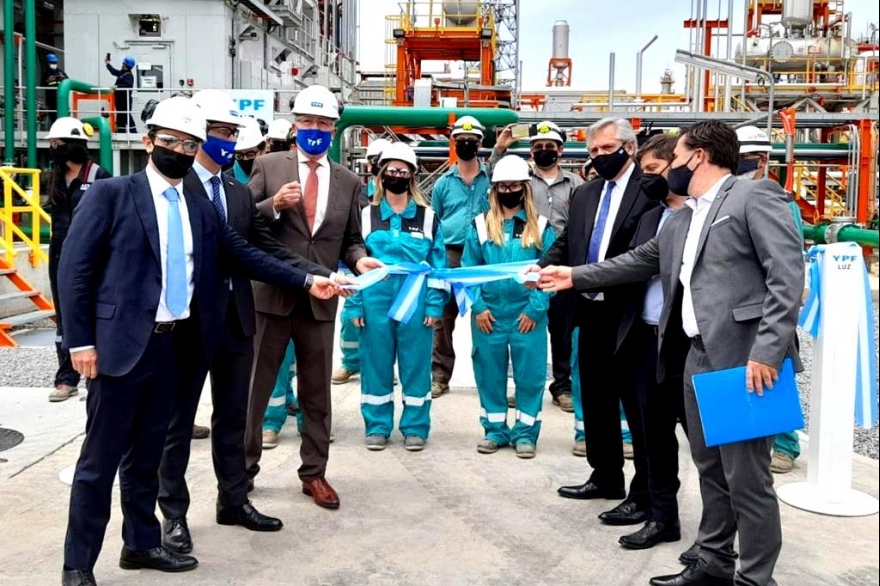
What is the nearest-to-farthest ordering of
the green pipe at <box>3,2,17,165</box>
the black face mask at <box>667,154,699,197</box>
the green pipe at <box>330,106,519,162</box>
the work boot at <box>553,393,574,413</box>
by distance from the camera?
the black face mask at <box>667,154,699,197</box> < the work boot at <box>553,393,574,413</box> < the green pipe at <box>330,106,519,162</box> < the green pipe at <box>3,2,17,165</box>

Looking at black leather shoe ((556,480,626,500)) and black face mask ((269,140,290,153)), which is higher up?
black face mask ((269,140,290,153))

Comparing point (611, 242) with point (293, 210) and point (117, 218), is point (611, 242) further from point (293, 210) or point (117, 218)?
point (117, 218)

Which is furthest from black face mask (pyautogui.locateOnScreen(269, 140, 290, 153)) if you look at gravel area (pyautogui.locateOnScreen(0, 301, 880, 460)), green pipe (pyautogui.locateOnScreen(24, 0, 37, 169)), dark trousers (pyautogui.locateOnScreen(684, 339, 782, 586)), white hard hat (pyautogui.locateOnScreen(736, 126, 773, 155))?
green pipe (pyautogui.locateOnScreen(24, 0, 37, 169))

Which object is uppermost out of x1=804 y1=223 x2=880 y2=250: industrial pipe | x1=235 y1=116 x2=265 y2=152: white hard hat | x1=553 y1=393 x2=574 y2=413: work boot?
x1=235 y1=116 x2=265 y2=152: white hard hat

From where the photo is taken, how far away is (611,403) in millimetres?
4957

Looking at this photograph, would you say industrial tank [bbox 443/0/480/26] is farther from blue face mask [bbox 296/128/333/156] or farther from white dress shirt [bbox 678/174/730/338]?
white dress shirt [bbox 678/174/730/338]

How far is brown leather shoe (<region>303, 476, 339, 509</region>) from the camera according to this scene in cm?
484

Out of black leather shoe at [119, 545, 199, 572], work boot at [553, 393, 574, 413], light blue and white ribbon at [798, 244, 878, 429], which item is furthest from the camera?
work boot at [553, 393, 574, 413]

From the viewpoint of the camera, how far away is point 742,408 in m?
3.42

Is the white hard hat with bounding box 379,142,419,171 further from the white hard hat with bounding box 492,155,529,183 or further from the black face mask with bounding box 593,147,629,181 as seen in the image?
the black face mask with bounding box 593,147,629,181

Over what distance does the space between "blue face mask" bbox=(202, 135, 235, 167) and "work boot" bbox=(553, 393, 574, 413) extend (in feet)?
12.4

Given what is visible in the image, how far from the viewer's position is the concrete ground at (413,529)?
396cm

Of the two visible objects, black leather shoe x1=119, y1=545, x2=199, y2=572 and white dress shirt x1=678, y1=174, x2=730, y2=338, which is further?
black leather shoe x1=119, y1=545, x2=199, y2=572

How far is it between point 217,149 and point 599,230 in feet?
6.92
